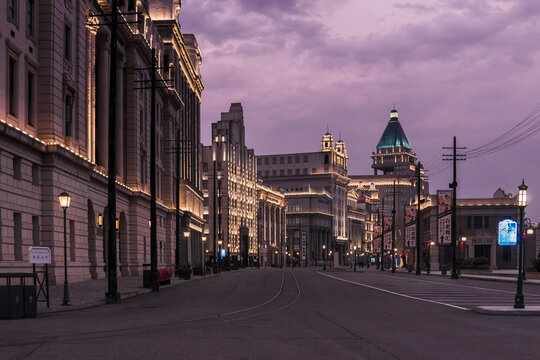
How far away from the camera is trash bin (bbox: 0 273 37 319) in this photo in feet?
67.7

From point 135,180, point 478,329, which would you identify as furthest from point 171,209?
point 478,329

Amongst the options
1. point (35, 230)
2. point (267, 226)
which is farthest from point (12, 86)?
point (267, 226)

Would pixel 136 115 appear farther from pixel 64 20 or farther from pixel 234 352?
pixel 234 352

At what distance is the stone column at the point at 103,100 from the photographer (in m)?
55.2

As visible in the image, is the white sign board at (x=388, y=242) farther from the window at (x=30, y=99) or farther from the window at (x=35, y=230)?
the window at (x=30, y=99)

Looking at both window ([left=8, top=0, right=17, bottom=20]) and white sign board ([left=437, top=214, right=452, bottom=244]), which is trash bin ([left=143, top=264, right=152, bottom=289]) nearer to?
window ([left=8, top=0, right=17, bottom=20])

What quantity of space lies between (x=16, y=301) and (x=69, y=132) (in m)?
23.5

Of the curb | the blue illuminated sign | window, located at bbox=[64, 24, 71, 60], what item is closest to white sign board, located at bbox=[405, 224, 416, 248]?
the blue illuminated sign

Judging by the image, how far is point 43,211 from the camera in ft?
124

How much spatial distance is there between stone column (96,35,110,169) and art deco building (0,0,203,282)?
7 centimetres

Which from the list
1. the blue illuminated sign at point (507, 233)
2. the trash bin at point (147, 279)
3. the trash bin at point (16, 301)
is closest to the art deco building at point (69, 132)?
the trash bin at point (147, 279)

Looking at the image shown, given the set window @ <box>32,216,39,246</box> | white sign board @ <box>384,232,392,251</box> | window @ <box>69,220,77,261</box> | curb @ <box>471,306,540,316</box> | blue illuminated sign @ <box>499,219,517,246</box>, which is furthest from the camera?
white sign board @ <box>384,232,392,251</box>

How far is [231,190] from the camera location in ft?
490

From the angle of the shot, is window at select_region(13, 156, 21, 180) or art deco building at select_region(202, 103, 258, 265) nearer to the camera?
window at select_region(13, 156, 21, 180)
